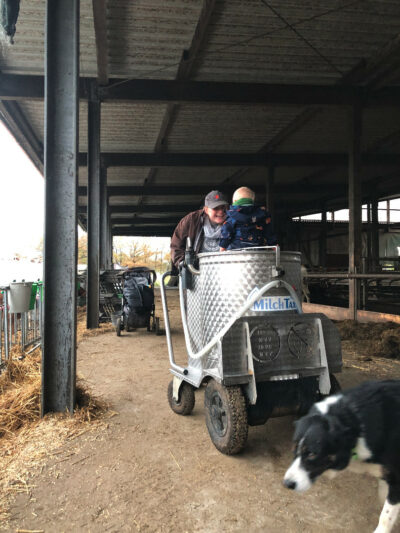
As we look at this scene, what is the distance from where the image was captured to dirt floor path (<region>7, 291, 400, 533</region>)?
2061mm

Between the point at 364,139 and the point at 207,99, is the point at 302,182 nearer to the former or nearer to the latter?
the point at 364,139

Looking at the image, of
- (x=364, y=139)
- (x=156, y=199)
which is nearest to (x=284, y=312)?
(x=364, y=139)

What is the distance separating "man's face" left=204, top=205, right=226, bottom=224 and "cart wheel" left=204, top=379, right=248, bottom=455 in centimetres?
150

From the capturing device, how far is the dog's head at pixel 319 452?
1791 mm

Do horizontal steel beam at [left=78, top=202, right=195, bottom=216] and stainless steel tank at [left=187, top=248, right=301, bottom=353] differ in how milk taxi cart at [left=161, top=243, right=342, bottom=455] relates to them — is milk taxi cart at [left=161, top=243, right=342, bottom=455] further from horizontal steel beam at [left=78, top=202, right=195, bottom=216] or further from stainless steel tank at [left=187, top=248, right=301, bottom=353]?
horizontal steel beam at [left=78, top=202, right=195, bottom=216]

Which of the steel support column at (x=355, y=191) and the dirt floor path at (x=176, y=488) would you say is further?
the steel support column at (x=355, y=191)

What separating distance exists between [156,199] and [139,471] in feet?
69.9

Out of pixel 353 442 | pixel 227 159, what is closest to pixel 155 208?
pixel 227 159

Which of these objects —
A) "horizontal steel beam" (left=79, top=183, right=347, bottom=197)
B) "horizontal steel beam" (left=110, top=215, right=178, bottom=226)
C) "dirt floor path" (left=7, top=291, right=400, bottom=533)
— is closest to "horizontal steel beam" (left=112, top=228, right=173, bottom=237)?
"horizontal steel beam" (left=110, top=215, right=178, bottom=226)

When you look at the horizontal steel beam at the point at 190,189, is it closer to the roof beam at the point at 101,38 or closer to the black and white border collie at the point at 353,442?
the roof beam at the point at 101,38

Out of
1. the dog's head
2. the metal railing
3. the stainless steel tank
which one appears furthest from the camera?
the metal railing

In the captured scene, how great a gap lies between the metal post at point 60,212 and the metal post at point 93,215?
17.5 ft

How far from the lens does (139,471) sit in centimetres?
258

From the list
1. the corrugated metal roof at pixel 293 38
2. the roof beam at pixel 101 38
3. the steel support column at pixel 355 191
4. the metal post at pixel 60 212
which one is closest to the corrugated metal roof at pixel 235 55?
the corrugated metal roof at pixel 293 38
